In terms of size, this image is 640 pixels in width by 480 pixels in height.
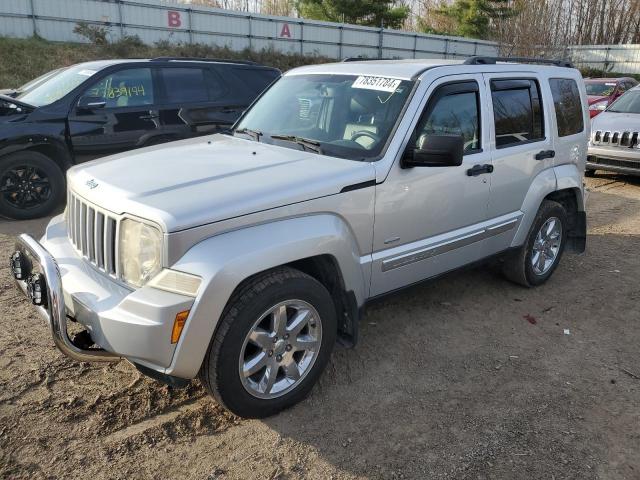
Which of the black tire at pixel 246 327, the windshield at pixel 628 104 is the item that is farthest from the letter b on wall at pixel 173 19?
the black tire at pixel 246 327

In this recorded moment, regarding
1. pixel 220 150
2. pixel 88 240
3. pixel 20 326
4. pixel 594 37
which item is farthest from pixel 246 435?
pixel 594 37

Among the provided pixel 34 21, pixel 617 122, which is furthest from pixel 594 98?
pixel 34 21

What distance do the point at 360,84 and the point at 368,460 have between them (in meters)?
2.46

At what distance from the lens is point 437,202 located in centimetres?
371

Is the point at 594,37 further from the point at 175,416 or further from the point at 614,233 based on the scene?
the point at 175,416

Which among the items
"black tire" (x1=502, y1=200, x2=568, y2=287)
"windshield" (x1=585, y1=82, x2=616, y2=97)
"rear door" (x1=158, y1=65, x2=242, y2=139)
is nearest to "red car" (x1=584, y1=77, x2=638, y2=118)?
"windshield" (x1=585, y1=82, x2=616, y2=97)

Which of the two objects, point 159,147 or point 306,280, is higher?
point 159,147

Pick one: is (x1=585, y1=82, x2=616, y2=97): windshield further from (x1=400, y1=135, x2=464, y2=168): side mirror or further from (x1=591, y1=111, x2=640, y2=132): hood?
(x1=400, y1=135, x2=464, y2=168): side mirror

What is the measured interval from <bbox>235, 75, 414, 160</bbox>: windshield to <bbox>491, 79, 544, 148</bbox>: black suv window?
971 millimetres

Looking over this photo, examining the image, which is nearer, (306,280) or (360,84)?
(306,280)

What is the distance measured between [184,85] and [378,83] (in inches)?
172

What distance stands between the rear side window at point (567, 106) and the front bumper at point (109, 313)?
381cm

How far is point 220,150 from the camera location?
3688 mm

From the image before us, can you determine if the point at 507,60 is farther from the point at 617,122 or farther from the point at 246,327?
the point at 617,122
